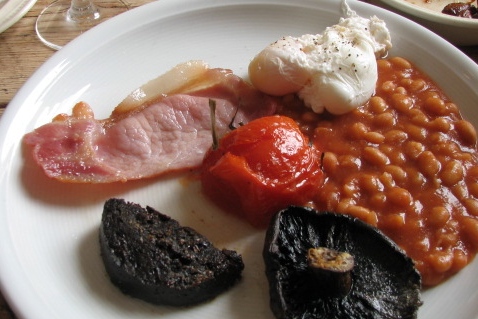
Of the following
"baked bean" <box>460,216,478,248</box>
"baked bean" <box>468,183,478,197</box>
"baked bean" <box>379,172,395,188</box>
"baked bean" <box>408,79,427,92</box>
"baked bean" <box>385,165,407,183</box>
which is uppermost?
"baked bean" <box>408,79,427,92</box>

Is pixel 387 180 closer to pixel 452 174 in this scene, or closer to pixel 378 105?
pixel 452 174

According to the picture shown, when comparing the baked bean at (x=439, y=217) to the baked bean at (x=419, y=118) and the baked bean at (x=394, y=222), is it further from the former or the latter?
the baked bean at (x=419, y=118)

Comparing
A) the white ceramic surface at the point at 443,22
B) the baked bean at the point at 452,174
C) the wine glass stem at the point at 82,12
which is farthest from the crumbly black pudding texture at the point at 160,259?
the white ceramic surface at the point at 443,22

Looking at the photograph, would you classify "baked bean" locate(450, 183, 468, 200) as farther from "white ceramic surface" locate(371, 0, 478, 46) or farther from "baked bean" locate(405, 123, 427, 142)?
"white ceramic surface" locate(371, 0, 478, 46)

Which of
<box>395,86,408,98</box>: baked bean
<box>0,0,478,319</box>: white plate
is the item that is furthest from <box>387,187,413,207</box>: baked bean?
<box>395,86,408,98</box>: baked bean

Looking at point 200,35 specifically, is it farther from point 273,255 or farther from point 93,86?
point 273,255

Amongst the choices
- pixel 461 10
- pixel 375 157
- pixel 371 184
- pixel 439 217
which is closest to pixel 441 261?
pixel 439 217
